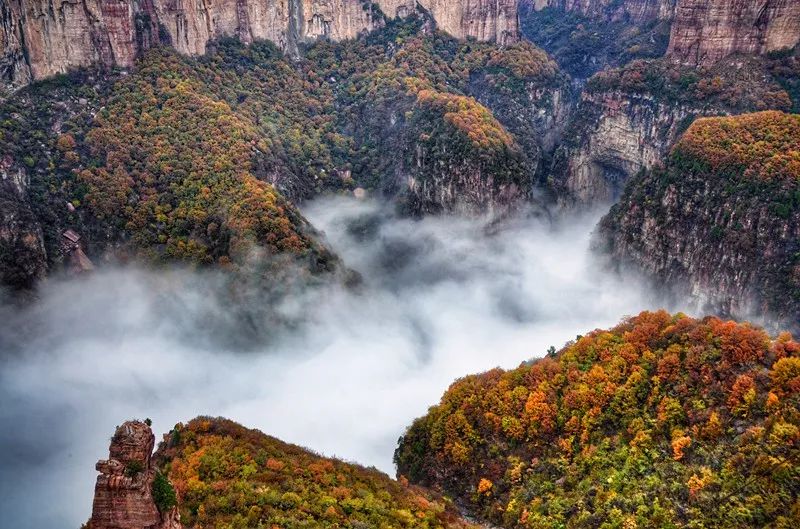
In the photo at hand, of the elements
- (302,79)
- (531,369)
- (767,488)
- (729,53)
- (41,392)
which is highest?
(302,79)

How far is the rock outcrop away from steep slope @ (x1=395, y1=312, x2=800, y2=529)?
22799 millimetres

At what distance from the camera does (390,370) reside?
8562 cm

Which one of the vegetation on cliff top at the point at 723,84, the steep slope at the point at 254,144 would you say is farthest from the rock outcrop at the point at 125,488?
the vegetation on cliff top at the point at 723,84

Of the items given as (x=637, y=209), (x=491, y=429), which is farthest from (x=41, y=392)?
(x=637, y=209)

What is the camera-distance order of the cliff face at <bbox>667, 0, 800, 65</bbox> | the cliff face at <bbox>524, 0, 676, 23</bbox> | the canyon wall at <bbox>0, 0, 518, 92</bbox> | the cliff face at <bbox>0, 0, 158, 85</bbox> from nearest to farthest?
the cliff face at <bbox>0, 0, 158, 85</bbox>
the canyon wall at <bbox>0, 0, 518, 92</bbox>
the cliff face at <bbox>667, 0, 800, 65</bbox>
the cliff face at <bbox>524, 0, 676, 23</bbox>

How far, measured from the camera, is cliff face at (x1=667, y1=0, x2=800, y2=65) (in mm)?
100188

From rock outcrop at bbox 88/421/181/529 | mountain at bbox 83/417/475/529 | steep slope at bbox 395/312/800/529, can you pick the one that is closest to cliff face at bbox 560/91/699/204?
steep slope at bbox 395/312/800/529

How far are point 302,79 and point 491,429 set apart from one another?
94.7 meters

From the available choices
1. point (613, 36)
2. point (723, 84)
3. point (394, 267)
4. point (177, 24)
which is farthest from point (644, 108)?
point (613, 36)

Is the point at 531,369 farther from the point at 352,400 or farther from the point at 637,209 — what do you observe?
the point at 637,209

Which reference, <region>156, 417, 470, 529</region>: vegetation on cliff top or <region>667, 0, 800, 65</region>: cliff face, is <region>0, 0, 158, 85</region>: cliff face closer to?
<region>156, 417, 470, 529</region>: vegetation on cliff top

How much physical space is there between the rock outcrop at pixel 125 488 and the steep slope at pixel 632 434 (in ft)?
74.8

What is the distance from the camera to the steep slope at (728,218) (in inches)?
2825

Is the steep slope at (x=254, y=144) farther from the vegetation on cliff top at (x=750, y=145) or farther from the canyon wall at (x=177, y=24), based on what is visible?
the vegetation on cliff top at (x=750, y=145)
